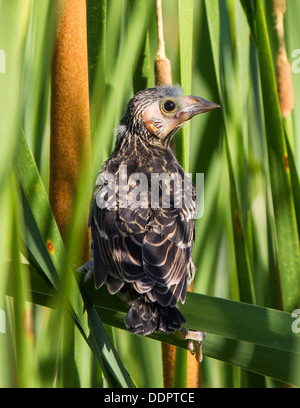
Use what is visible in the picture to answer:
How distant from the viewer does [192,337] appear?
1631 mm

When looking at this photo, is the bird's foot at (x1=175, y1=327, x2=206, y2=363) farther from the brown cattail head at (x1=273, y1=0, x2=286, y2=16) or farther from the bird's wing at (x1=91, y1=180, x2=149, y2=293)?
the brown cattail head at (x1=273, y1=0, x2=286, y2=16)

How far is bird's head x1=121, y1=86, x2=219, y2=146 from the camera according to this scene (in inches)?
85.9

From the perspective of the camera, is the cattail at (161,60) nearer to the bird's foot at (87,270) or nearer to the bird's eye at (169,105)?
the bird's eye at (169,105)

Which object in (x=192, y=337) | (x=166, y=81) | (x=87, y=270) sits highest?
(x=166, y=81)

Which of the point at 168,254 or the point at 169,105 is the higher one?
the point at 169,105

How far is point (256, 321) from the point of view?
4.66ft

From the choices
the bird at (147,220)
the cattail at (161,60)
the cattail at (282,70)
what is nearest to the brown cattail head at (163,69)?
the cattail at (161,60)

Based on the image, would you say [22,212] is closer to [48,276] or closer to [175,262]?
[48,276]

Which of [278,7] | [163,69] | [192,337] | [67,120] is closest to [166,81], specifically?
[163,69]

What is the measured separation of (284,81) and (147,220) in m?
0.73

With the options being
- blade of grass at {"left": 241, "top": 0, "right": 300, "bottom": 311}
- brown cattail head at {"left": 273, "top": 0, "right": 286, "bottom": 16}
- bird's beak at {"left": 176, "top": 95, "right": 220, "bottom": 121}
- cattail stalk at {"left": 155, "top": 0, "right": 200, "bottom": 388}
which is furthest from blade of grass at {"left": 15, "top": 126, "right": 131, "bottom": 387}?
brown cattail head at {"left": 273, "top": 0, "right": 286, "bottom": 16}

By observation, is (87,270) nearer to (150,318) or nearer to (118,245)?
(118,245)
